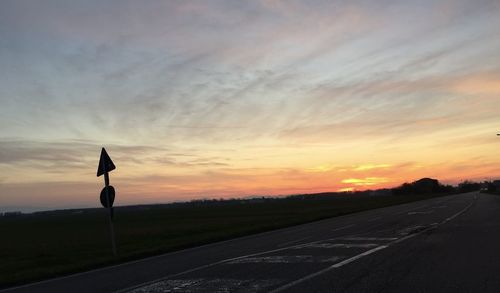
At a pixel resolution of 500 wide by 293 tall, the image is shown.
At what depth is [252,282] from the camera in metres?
9.43

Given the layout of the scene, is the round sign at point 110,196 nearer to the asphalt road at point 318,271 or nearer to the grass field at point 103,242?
the grass field at point 103,242

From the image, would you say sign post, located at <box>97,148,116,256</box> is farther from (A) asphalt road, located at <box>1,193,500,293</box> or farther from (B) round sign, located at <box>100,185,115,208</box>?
(A) asphalt road, located at <box>1,193,500,293</box>

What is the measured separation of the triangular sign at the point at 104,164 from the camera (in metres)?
17.8

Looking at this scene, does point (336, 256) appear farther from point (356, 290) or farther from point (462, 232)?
point (462, 232)

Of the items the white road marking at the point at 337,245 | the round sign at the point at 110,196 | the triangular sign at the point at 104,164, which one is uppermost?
the triangular sign at the point at 104,164

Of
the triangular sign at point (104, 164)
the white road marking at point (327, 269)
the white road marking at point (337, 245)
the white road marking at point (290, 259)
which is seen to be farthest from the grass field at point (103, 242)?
the white road marking at point (327, 269)

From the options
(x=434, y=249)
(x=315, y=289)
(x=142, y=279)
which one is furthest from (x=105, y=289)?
(x=434, y=249)

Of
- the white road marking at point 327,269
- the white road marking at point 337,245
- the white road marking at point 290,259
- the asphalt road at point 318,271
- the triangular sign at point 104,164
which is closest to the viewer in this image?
the white road marking at point 327,269

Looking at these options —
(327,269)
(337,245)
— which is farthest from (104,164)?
(327,269)

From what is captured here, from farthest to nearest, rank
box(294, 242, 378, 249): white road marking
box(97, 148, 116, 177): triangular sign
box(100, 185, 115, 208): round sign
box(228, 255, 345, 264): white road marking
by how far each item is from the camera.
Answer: box(97, 148, 116, 177): triangular sign < box(100, 185, 115, 208): round sign < box(294, 242, 378, 249): white road marking < box(228, 255, 345, 264): white road marking

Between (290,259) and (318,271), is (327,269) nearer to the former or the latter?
(318,271)

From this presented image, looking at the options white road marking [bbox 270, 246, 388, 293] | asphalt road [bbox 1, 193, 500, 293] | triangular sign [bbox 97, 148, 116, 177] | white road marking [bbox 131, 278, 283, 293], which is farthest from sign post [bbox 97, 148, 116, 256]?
white road marking [bbox 270, 246, 388, 293]

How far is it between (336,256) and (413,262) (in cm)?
204

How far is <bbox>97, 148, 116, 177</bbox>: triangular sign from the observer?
17797 millimetres
